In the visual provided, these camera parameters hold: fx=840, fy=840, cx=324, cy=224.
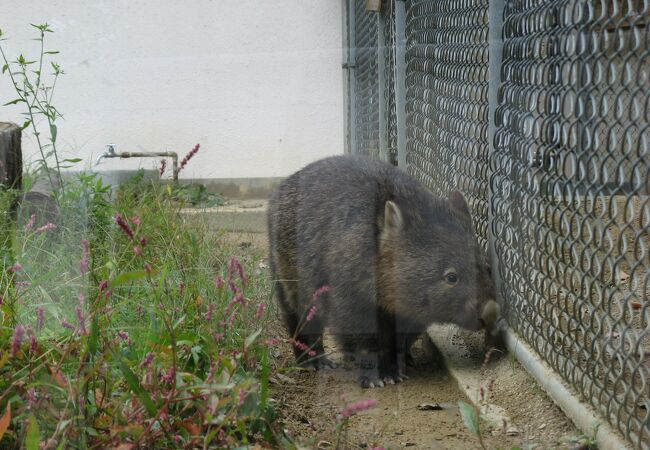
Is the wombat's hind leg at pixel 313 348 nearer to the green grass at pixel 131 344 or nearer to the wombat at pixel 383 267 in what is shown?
the wombat at pixel 383 267

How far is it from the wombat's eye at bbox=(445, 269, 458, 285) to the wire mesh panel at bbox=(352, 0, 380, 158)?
165 cm

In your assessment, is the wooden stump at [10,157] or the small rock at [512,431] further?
the wooden stump at [10,157]

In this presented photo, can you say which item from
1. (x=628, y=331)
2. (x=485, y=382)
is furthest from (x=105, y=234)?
(x=628, y=331)

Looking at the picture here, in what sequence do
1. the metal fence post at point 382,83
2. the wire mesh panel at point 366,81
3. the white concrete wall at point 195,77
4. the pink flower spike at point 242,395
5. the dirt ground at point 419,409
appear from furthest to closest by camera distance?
1. the metal fence post at point 382,83
2. the wire mesh panel at point 366,81
3. the white concrete wall at point 195,77
4. the dirt ground at point 419,409
5. the pink flower spike at point 242,395

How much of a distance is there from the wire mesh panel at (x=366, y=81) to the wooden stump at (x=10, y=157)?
6.76ft

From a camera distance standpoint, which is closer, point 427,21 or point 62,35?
point 62,35

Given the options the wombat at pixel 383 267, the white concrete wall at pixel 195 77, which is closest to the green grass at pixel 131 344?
the wombat at pixel 383 267

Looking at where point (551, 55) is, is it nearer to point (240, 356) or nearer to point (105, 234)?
point (240, 356)

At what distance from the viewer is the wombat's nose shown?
3.87 m

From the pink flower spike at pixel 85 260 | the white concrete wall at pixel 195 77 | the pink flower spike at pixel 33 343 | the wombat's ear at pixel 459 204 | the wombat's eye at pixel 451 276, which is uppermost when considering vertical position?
the white concrete wall at pixel 195 77

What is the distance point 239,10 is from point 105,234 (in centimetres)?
126

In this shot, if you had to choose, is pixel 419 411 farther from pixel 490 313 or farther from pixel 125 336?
pixel 125 336

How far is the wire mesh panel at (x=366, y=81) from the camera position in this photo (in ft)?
18.5

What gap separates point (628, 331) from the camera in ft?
8.65
